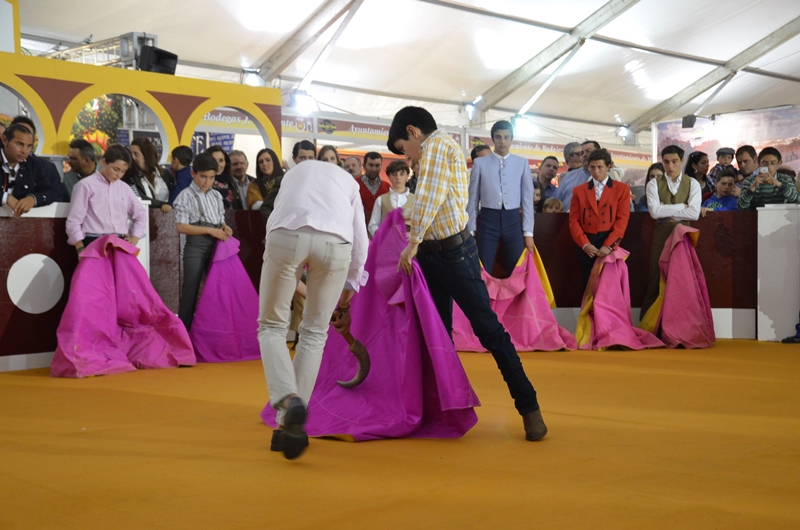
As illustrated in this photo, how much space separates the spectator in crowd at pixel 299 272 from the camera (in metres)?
3.14

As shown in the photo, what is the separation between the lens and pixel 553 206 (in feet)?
26.5

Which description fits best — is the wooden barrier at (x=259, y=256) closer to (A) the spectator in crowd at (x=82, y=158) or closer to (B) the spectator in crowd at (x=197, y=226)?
(B) the spectator in crowd at (x=197, y=226)

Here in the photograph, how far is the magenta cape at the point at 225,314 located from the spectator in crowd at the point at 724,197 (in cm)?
460

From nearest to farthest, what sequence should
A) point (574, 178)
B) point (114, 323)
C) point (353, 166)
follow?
point (114, 323) → point (574, 178) → point (353, 166)

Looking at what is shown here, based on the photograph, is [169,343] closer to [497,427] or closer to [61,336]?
[61,336]

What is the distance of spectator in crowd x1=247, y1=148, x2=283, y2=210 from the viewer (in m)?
7.42

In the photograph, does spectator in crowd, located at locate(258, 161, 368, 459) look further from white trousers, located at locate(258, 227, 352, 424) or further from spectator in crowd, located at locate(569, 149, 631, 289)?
spectator in crowd, located at locate(569, 149, 631, 289)

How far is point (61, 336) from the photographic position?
5750 mm

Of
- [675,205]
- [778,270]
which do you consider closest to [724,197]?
Result: [778,270]

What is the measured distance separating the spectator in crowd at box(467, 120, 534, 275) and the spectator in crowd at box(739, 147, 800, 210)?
2105mm

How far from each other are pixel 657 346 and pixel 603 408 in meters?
2.99

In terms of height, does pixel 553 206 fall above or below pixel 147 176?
below

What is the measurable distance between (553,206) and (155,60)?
5.43m

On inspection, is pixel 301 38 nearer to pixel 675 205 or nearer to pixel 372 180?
pixel 372 180
